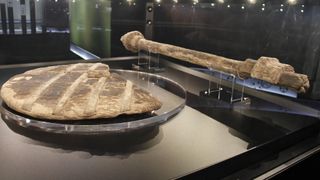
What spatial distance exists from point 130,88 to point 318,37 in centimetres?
92

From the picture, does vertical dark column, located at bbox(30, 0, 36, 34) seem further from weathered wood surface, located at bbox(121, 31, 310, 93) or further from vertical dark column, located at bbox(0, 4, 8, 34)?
weathered wood surface, located at bbox(121, 31, 310, 93)

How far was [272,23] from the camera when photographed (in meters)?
1.67

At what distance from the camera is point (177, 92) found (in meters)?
1.33

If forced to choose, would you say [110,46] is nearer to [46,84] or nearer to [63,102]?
[46,84]

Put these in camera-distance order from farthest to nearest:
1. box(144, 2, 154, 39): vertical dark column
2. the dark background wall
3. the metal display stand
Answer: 1. box(144, 2, 154, 39): vertical dark column
2. the dark background wall
3. the metal display stand

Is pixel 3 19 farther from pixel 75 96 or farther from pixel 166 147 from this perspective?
pixel 166 147

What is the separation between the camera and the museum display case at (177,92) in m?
0.76

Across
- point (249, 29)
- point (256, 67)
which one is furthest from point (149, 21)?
point (256, 67)

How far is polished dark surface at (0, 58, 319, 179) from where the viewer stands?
0.70 meters

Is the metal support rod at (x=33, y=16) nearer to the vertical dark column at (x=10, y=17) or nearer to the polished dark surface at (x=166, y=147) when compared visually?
the vertical dark column at (x=10, y=17)

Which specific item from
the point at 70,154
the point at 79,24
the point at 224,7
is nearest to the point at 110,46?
the point at 79,24

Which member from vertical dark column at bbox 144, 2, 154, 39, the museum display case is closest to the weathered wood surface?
the museum display case

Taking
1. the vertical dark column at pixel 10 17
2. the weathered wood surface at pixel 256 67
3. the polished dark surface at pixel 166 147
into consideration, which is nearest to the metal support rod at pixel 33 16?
the vertical dark column at pixel 10 17

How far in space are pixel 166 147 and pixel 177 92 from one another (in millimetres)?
520
